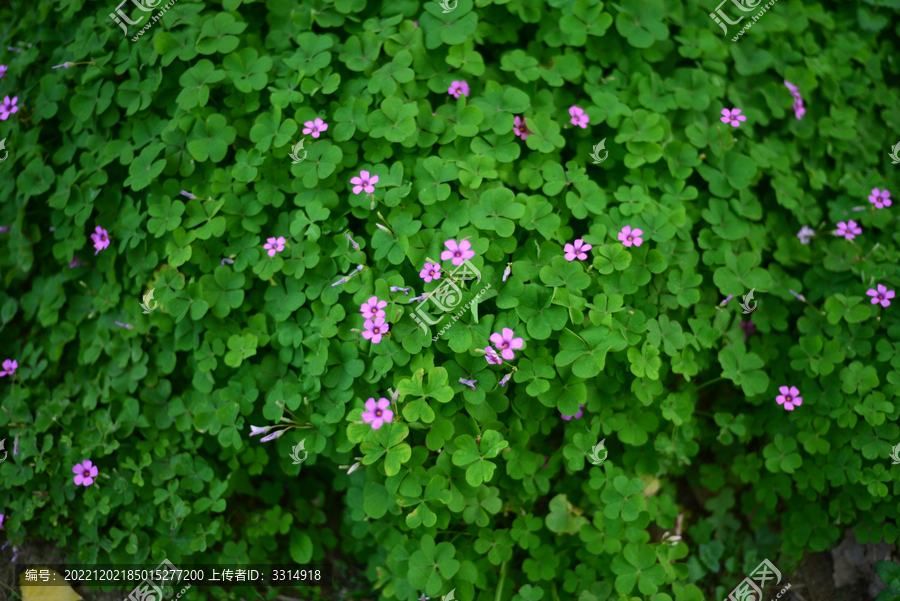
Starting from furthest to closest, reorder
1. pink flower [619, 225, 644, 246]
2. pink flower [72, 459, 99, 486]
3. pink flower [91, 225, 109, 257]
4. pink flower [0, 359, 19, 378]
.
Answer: pink flower [0, 359, 19, 378] < pink flower [91, 225, 109, 257] < pink flower [72, 459, 99, 486] < pink flower [619, 225, 644, 246]

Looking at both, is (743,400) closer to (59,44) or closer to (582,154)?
(582,154)

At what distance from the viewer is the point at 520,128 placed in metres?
2.79

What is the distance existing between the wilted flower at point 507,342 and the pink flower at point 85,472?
6.35 ft

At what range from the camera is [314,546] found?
2.97 meters

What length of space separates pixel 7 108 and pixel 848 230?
14.1 feet

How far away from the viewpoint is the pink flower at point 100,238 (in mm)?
2893

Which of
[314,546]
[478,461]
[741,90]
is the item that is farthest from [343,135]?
[741,90]

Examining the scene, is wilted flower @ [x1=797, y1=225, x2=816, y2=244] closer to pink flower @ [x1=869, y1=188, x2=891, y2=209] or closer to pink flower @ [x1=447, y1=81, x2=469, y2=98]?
pink flower @ [x1=869, y1=188, x2=891, y2=209]

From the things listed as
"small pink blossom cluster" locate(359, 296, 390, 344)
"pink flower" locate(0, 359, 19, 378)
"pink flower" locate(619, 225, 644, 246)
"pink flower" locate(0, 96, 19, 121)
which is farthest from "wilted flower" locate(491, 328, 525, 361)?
"pink flower" locate(0, 96, 19, 121)

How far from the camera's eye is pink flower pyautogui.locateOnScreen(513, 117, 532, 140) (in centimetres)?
274

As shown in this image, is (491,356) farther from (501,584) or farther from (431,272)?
(501,584)

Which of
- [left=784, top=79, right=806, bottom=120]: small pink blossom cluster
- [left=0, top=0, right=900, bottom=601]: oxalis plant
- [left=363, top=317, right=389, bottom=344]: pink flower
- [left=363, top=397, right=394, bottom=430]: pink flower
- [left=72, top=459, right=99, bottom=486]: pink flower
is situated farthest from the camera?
[left=784, top=79, right=806, bottom=120]: small pink blossom cluster

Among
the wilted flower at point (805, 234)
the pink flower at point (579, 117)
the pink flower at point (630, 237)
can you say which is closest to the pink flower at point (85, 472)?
the pink flower at point (630, 237)

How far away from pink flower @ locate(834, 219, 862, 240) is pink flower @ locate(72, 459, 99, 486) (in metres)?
3.72
